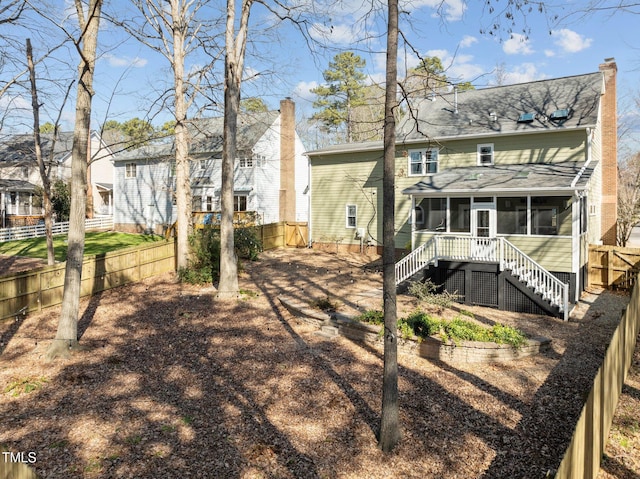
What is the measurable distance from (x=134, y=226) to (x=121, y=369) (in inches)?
1020

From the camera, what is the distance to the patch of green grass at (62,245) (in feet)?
66.1

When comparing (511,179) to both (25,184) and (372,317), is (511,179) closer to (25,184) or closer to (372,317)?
(372,317)

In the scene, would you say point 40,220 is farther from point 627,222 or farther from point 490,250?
point 627,222

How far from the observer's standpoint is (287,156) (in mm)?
30719

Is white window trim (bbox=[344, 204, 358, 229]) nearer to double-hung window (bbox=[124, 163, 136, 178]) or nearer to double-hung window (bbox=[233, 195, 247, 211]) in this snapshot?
double-hung window (bbox=[233, 195, 247, 211])

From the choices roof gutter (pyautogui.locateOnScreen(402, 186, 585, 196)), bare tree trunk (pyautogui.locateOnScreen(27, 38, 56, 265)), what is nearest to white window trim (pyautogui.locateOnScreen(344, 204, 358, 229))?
roof gutter (pyautogui.locateOnScreen(402, 186, 585, 196))

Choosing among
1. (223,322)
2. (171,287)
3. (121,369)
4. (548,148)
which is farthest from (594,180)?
(121,369)

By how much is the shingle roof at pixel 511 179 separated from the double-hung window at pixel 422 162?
1456 millimetres

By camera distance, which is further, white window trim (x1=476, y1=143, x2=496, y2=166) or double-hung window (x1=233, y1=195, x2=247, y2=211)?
double-hung window (x1=233, y1=195, x2=247, y2=211)

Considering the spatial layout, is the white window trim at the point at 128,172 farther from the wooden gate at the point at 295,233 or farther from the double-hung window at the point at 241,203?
the wooden gate at the point at 295,233

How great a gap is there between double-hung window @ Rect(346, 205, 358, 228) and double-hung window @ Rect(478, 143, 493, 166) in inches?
277

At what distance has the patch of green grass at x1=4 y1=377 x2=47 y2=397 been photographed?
773cm

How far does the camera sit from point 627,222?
26234mm

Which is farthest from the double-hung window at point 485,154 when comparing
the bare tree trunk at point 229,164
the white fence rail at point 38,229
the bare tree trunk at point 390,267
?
the white fence rail at point 38,229
